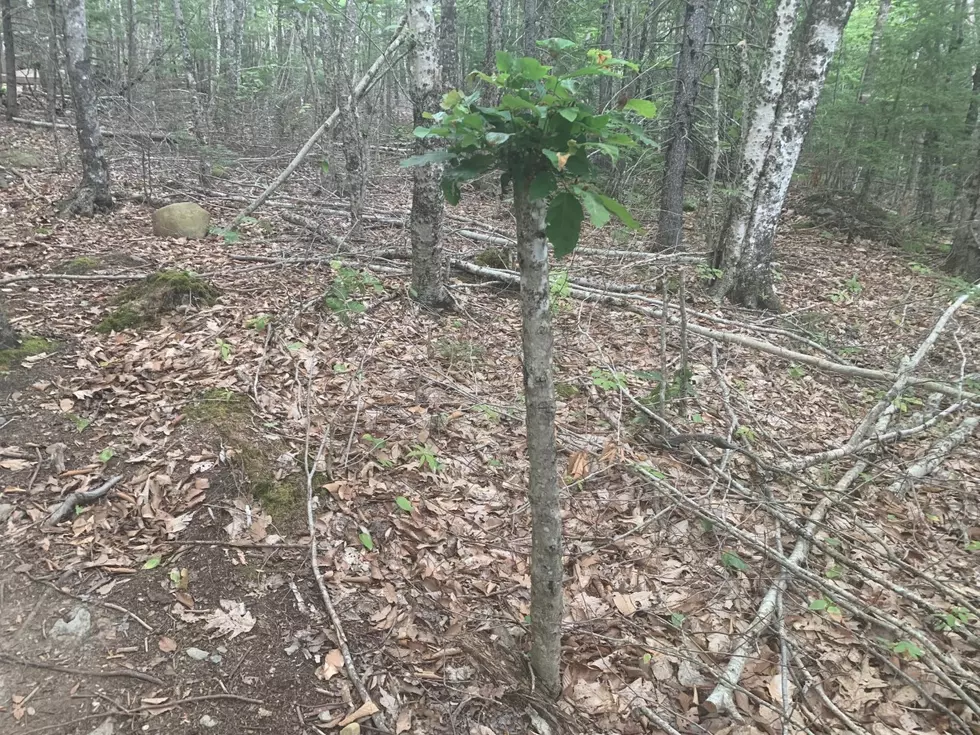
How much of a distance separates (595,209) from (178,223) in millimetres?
7392

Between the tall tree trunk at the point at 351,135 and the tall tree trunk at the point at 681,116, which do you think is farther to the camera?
the tall tree trunk at the point at 681,116

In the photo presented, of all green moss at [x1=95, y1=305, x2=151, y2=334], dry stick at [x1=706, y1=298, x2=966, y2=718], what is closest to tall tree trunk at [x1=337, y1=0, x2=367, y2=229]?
green moss at [x1=95, y1=305, x2=151, y2=334]

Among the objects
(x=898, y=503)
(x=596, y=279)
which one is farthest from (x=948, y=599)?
(x=596, y=279)

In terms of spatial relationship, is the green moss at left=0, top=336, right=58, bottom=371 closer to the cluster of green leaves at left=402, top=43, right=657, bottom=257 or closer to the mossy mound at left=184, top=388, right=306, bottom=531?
the mossy mound at left=184, top=388, right=306, bottom=531

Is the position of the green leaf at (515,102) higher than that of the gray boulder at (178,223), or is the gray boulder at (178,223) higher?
the green leaf at (515,102)

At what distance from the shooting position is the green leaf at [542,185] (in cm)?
190

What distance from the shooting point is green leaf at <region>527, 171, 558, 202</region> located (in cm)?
190

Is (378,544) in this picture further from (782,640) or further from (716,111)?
(716,111)

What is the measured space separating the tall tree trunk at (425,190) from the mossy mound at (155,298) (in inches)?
81.7

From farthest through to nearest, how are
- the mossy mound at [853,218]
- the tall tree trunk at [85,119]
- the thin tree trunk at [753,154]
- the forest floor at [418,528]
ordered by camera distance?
the mossy mound at [853,218] → the tall tree trunk at [85,119] → the thin tree trunk at [753,154] → the forest floor at [418,528]

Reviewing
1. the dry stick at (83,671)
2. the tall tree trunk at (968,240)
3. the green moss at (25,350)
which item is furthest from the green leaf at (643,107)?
the tall tree trunk at (968,240)

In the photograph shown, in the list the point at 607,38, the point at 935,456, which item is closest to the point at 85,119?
the point at 935,456

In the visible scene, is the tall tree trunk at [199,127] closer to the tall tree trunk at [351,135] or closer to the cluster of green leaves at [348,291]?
the tall tree trunk at [351,135]

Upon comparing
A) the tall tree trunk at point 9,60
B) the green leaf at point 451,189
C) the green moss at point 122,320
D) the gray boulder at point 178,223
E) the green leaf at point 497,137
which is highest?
the tall tree trunk at point 9,60
